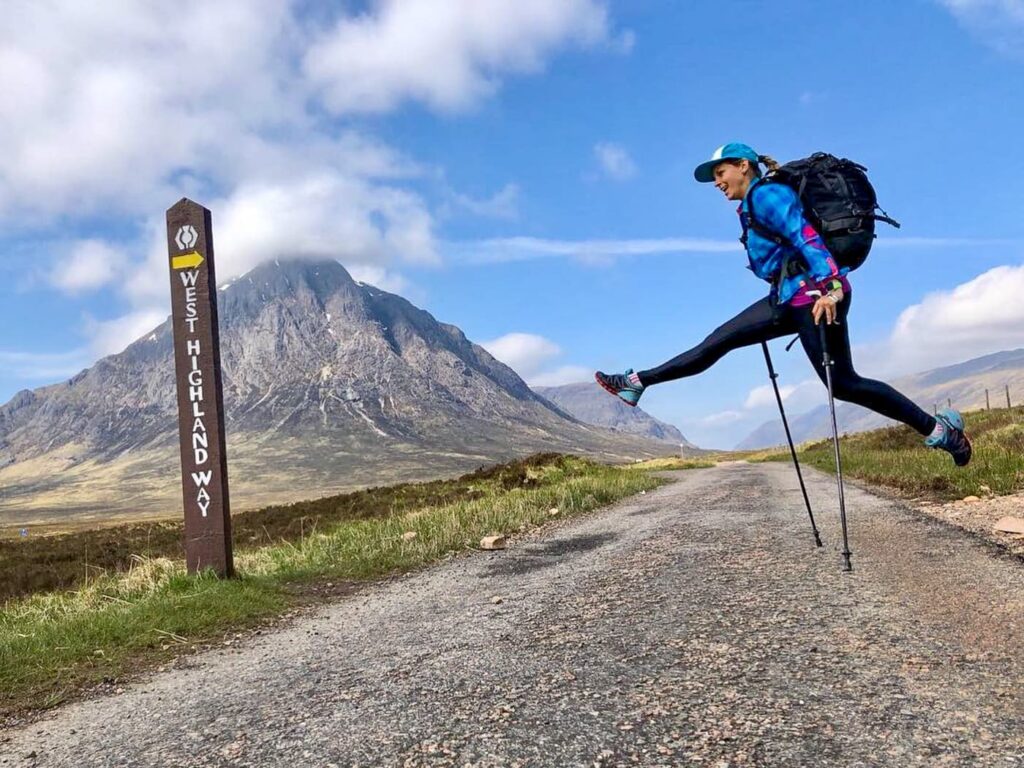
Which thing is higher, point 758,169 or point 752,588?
point 758,169

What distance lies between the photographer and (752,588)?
4965 millimetres

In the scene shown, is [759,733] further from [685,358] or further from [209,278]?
[209,278]

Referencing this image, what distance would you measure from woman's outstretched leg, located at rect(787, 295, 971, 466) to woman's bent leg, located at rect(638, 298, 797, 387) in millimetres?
191

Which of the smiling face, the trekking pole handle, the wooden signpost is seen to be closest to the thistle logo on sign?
the wooden signpost

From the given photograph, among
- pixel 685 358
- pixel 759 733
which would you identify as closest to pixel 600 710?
pixel 759 733

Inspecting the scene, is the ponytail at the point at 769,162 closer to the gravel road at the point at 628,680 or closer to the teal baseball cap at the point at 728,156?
the teal baseball cap at the point at 728,156

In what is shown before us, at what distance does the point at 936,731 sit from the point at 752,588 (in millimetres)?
2500

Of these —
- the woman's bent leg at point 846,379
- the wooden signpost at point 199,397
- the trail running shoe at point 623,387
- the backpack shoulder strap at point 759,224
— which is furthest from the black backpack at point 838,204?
the wooden signpost at point 199,397

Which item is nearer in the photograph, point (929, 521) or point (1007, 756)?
point (1007, 756)

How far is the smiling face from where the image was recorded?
5.57 m

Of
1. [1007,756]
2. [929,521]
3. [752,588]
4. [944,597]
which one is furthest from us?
[929,521]

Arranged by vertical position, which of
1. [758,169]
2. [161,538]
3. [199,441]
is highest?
[758,169]

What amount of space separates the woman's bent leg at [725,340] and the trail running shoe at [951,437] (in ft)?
4.74

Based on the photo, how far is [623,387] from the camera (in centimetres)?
619
